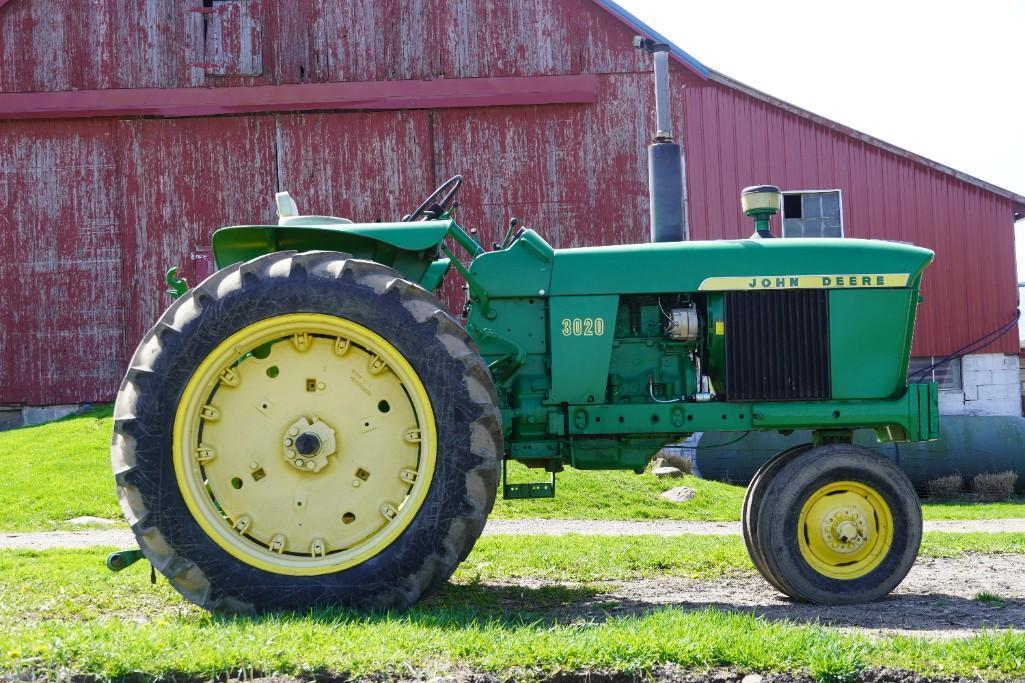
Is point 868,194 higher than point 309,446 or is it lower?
higher

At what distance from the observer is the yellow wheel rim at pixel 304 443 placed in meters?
5.52

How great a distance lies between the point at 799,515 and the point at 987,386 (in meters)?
14.7

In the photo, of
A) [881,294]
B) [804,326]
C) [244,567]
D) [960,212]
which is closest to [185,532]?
[244,567]

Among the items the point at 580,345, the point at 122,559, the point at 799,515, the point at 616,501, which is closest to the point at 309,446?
the point at 122,559

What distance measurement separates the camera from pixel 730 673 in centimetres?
428

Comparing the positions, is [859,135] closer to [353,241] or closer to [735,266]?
[735,266]

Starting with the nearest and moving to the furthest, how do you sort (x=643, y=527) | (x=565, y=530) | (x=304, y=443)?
(x=304, y=443) → (x=565, y=530) → (x=643, y=527)

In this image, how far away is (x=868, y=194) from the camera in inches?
747

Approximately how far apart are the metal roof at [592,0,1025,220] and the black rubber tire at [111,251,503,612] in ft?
47.1

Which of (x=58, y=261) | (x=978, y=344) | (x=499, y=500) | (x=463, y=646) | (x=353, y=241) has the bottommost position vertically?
(x=499, y=500)

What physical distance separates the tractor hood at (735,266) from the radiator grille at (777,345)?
88mm

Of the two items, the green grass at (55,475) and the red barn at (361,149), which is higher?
the red barn at (361,149)

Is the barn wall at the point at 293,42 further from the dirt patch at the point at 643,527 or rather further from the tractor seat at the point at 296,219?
the tractor seat at the point at 296,219

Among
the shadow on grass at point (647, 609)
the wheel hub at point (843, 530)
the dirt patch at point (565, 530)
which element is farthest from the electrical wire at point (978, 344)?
the wheel hub at point (843, 530)
